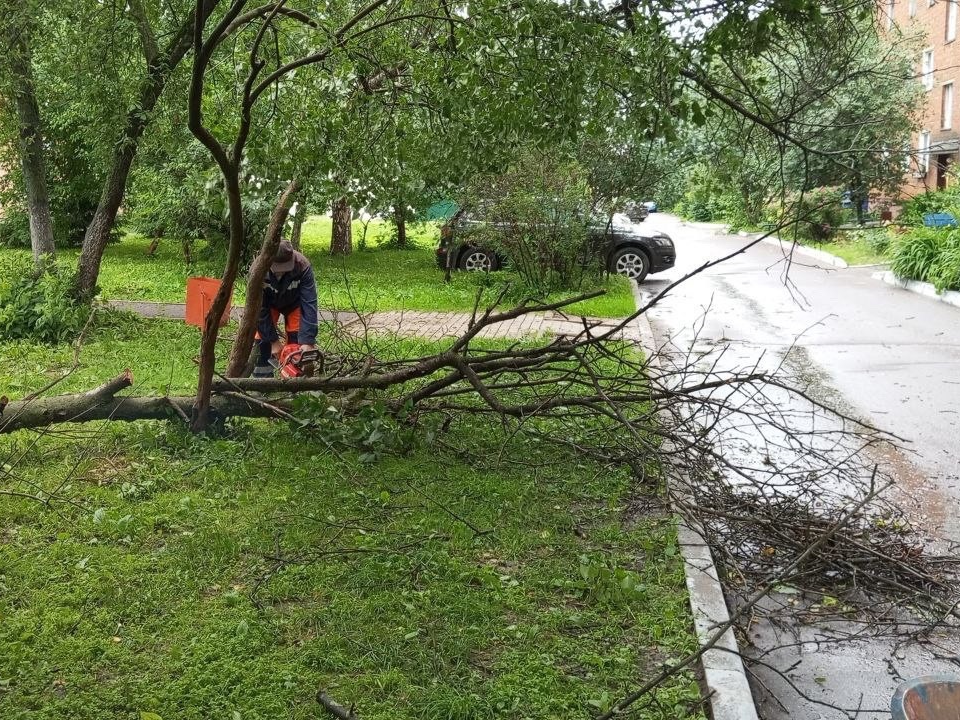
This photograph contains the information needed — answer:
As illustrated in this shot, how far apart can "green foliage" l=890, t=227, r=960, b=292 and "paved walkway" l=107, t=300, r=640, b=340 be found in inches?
266

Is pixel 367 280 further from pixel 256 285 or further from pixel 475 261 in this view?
pixel 256 285

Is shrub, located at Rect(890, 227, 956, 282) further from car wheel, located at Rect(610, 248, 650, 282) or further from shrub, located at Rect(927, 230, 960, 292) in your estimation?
car wheel, located at Rect(610, 248, 650, 282)

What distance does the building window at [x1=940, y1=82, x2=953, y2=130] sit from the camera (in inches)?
1367

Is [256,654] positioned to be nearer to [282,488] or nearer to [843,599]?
[282,488]

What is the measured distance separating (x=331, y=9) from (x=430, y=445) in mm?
3931

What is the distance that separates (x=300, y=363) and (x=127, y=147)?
5.80 meters

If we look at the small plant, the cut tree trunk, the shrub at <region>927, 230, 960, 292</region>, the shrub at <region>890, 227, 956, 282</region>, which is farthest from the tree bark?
the shrub at <region>890, 227, 956, 282</region>

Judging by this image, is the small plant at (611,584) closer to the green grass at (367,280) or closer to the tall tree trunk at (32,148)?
the green grass at (367,280)

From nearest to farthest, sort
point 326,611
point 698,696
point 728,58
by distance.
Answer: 1. point 698,696
2. point 326,611
3. point 728,58

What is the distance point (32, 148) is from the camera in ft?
41.6

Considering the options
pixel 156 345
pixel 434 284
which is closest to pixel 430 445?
pixel 156 345

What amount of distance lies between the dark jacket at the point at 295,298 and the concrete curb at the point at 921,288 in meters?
12.4

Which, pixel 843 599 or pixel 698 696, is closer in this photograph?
pixel 698 696

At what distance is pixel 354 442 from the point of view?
664 cm
